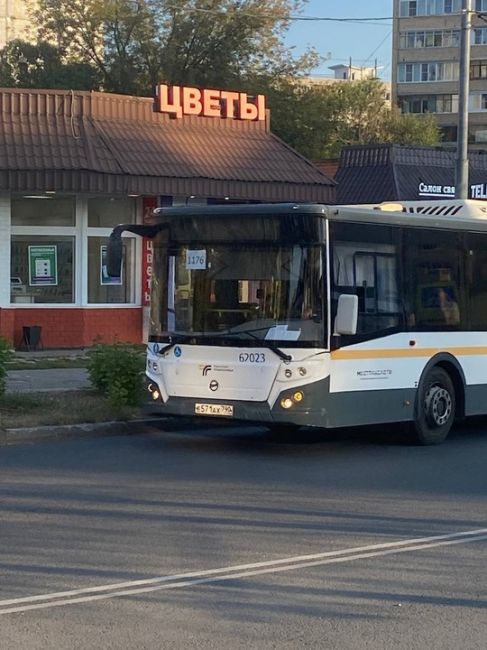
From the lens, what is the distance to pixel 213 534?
8492mm

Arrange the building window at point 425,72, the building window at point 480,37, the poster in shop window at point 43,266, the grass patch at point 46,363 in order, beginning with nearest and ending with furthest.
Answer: the grass patch at point 46,363, the poster in shop window at point 43,266, the building window at point 480,37, the building window at point 425,72

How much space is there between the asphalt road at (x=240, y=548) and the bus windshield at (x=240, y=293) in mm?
1374

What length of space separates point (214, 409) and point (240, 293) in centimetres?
129

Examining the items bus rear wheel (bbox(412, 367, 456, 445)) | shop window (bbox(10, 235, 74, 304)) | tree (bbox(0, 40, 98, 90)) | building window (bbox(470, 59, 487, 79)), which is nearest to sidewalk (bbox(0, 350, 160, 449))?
bus rear wheel (bbox(412, 367, 456, 445))

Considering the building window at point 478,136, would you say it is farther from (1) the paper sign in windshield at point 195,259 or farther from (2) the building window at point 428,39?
(1) the paper sign in windshield at point 195,259

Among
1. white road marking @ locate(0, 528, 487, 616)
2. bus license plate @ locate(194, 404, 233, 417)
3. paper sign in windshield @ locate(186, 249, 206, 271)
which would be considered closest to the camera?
white road marking @ locate(0, 528, 487, 616)

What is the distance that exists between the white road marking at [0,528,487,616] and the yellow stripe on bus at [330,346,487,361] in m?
3.74

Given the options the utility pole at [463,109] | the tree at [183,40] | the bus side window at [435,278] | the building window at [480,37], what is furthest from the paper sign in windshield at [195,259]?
the building window at [480,37]

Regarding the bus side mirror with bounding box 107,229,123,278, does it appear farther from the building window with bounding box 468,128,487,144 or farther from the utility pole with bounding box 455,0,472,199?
the building window with bounding box 468,128,487,144

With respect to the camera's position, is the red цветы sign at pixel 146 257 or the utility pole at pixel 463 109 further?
the red цветы sign at pixel 146 257

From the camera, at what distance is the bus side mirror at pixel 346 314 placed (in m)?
11.9

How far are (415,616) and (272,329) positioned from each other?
229 inches

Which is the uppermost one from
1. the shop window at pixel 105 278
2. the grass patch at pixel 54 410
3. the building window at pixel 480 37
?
the building window at pixel 480 37

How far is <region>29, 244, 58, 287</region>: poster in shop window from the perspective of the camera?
23.1m
